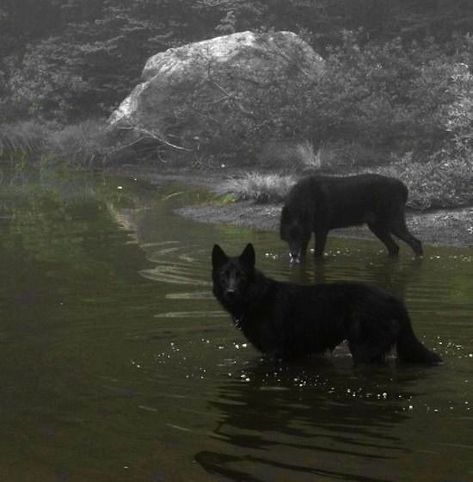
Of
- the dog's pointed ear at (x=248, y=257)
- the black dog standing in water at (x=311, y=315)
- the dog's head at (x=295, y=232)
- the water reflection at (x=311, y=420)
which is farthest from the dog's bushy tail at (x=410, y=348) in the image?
the dog's head at (x=295, y=232)

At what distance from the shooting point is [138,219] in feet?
62.0

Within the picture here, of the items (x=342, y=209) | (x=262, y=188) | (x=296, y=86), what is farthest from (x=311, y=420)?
(x=296, y=86)

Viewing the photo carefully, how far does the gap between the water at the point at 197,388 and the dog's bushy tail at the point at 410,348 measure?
9 centimetres

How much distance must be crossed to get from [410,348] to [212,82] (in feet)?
69.9

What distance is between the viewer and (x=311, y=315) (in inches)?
326

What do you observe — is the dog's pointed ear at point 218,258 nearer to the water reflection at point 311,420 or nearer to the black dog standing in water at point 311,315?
the black dog standing in water at point 311,315

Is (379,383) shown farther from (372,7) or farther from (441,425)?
(372,7)

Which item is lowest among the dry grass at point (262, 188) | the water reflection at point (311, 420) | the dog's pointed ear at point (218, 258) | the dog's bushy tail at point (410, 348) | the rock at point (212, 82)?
the water reflection at point (311, 420)

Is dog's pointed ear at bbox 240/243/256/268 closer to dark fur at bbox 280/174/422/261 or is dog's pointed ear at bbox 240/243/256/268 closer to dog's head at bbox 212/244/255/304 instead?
dog's head at bbox 212/244/255/304

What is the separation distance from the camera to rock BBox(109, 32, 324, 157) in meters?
27.5

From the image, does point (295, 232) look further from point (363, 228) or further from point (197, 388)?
point (197, 388)

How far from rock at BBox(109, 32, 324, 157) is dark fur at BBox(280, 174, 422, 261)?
12.0 metres

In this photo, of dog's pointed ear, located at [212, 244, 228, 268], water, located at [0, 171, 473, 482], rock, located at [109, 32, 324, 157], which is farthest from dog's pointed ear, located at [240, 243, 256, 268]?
rock, located at [109, 32, 324, 157]

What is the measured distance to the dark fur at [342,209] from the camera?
14.4 metres
